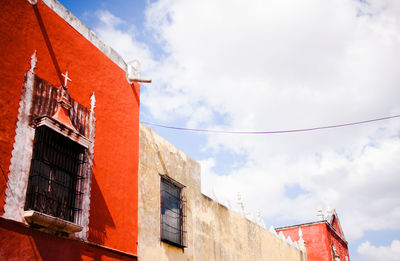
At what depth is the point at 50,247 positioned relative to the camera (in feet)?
19.9

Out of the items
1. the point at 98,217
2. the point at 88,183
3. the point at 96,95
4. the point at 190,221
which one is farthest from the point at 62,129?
the point at 190,221

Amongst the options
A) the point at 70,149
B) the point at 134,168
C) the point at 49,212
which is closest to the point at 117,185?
the point at 134,168

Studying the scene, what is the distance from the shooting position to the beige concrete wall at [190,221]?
342 inches

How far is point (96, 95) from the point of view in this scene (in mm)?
7941

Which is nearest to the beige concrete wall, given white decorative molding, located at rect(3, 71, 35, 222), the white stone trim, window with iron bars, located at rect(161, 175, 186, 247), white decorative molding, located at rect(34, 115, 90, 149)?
window with iron bars, located at rect(161, 175, 186, 247)

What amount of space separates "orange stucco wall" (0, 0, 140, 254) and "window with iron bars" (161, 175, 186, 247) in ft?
3.77

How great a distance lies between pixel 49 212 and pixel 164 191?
12.0ft

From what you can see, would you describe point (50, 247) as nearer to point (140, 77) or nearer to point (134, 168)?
point (134, 168)

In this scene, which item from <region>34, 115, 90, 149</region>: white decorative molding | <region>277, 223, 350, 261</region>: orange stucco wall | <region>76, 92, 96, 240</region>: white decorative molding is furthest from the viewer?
<region>277, 223, 350, 261</region>: orange stucco wall

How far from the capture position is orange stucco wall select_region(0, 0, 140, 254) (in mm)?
6246

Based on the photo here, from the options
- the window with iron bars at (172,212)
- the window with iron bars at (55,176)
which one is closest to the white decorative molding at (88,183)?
the window with iron bars at (55,176)

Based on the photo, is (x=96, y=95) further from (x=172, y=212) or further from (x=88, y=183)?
(x=172, y=212)

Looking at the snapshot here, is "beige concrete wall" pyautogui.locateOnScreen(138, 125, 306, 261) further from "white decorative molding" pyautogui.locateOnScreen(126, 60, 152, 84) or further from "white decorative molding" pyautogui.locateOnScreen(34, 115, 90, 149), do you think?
"white decorative molding" pyautogui.locateOnScreen(34, 115, 90, 149)

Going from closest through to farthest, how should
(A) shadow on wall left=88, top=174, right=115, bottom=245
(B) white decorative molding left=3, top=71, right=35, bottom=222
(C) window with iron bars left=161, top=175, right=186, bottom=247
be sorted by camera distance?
(B) white decorative molding left=3, top=71, right=35, bottom=222, (A) shadow on wall left=88, top=174, right=115, bottom=245, (C) window with iron bars left=161, top=175, right=186, bottom=247
